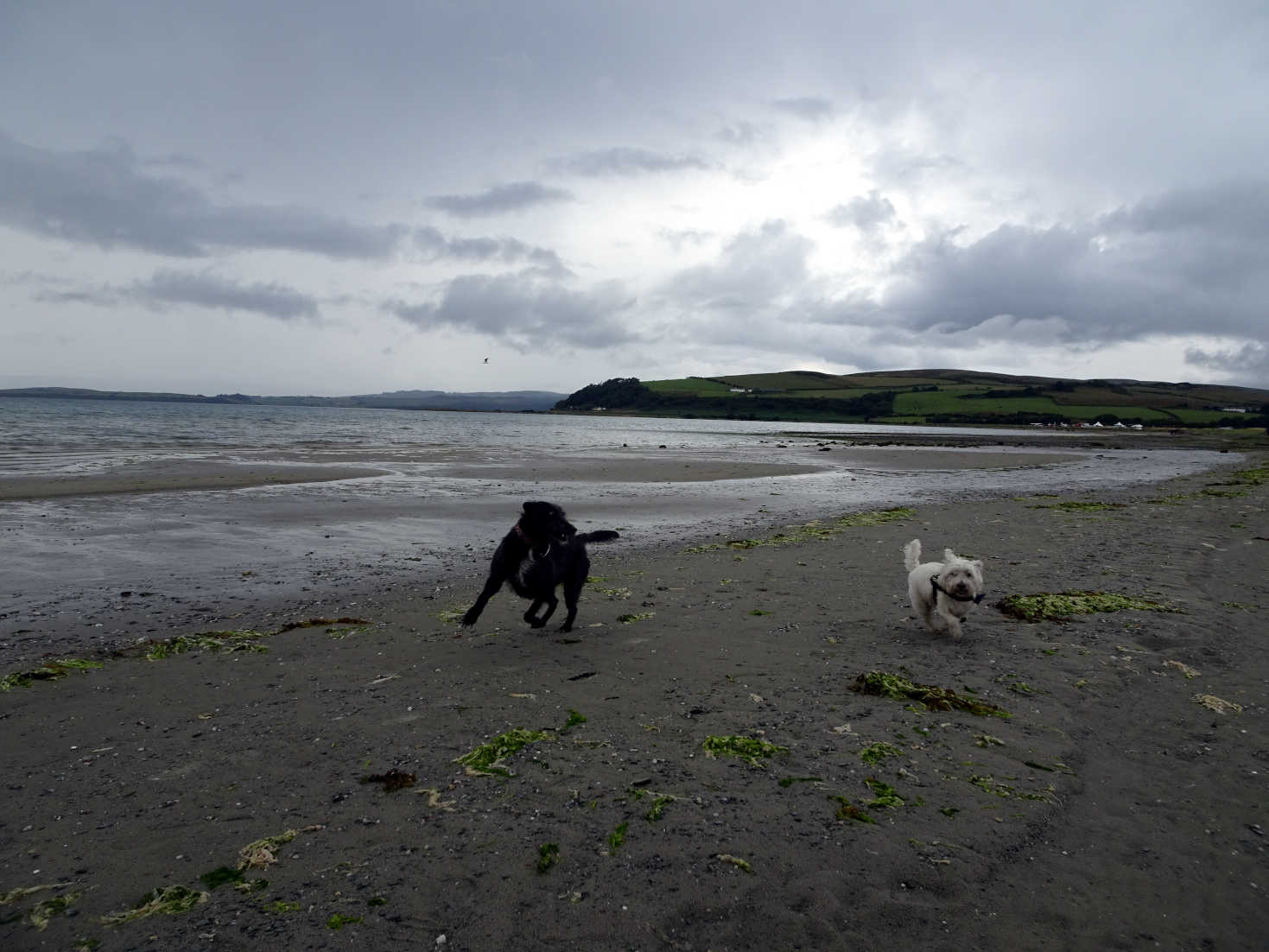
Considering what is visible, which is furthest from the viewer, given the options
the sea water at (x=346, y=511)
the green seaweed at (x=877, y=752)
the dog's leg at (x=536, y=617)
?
the sea water at (x=346, y=511)

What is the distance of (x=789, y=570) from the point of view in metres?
11.0

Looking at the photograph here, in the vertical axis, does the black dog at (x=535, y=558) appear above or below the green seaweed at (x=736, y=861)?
above

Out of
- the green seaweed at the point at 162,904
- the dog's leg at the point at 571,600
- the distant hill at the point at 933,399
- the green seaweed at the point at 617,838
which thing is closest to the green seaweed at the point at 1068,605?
the dog's leg at the point at 571,600

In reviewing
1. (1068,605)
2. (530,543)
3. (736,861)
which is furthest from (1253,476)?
(736,861)

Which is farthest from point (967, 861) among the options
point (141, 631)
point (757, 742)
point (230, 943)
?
point (141, 631)

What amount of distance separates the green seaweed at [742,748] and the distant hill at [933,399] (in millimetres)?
110680

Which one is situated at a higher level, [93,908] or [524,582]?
[524,582]

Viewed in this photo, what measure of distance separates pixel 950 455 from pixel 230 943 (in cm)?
4765

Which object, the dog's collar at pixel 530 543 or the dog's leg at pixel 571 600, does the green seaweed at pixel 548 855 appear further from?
the dog's leg at pixel 571 600

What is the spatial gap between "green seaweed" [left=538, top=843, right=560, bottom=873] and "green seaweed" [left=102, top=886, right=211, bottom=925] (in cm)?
158

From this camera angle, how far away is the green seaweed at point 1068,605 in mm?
8375

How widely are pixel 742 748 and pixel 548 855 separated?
Result: 1.71 metres

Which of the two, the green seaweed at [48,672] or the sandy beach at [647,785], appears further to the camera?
the green seaweed at [48,672]

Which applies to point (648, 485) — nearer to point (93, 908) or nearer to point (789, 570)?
point (789, 570)
